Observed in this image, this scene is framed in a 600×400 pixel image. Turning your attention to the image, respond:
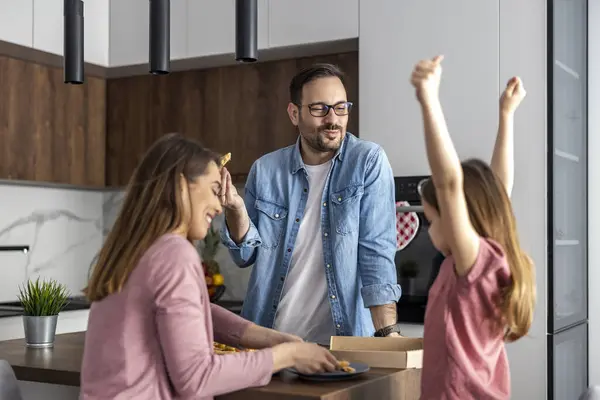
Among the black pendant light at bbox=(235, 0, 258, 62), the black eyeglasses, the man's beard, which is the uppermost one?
the black pendant light at bbox=(235, 0, 258, 62)

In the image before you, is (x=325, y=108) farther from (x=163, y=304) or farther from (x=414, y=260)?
(x=414, y=260)

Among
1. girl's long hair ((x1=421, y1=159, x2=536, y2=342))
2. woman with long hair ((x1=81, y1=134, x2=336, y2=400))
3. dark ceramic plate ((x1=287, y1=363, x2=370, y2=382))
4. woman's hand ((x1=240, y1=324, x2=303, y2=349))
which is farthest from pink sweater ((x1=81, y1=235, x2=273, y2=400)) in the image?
girl's long hair ((x1=421, y1=159, x2=536, y2=342))

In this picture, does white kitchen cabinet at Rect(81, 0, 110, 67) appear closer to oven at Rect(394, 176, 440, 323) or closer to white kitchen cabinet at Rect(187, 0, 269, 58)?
white kitchen cabinet at Rect(187, 0, 269, 58)

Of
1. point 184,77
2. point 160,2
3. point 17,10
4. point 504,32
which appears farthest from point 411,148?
point 17,10

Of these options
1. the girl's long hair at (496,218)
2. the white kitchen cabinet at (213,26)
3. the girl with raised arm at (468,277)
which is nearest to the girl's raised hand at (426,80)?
the girl with raised arm at (468,277)

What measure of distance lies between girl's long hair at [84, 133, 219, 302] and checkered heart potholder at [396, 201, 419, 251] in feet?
6.63

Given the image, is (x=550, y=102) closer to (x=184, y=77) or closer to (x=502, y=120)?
(x=502, y=120)

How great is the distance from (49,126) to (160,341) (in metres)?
2.98

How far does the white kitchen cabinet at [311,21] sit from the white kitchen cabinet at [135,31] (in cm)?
56

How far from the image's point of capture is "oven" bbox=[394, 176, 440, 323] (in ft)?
11.6

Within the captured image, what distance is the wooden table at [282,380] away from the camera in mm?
1556

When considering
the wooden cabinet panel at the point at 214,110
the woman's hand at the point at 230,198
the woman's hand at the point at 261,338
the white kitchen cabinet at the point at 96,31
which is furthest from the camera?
the white kitchen cabinet at the point at 96,31

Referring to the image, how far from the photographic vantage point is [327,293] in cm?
226

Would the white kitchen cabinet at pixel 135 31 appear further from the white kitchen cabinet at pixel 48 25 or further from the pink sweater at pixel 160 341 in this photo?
the pink sweater at pixel 160 341
